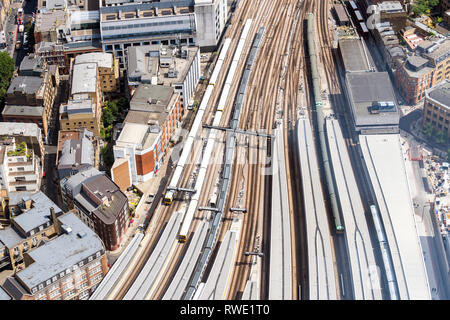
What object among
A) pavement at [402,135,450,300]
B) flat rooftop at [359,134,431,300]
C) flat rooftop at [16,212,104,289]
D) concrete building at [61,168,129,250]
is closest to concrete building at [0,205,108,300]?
flat rooftop at [16,212,104,289]

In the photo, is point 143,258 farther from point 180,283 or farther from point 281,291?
point 281,291

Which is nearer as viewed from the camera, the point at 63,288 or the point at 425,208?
the point at 63,288

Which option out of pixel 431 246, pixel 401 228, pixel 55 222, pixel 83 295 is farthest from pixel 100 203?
pixel 431 246

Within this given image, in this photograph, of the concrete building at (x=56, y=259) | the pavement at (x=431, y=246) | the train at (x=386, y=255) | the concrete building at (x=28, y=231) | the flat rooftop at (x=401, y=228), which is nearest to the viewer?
the concrete building at (x=56, y=259)

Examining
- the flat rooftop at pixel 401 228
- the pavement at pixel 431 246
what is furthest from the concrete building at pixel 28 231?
the pavement at pixel 431 246

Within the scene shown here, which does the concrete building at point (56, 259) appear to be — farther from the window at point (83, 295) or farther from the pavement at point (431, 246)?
the pavement at point (431, 246)
